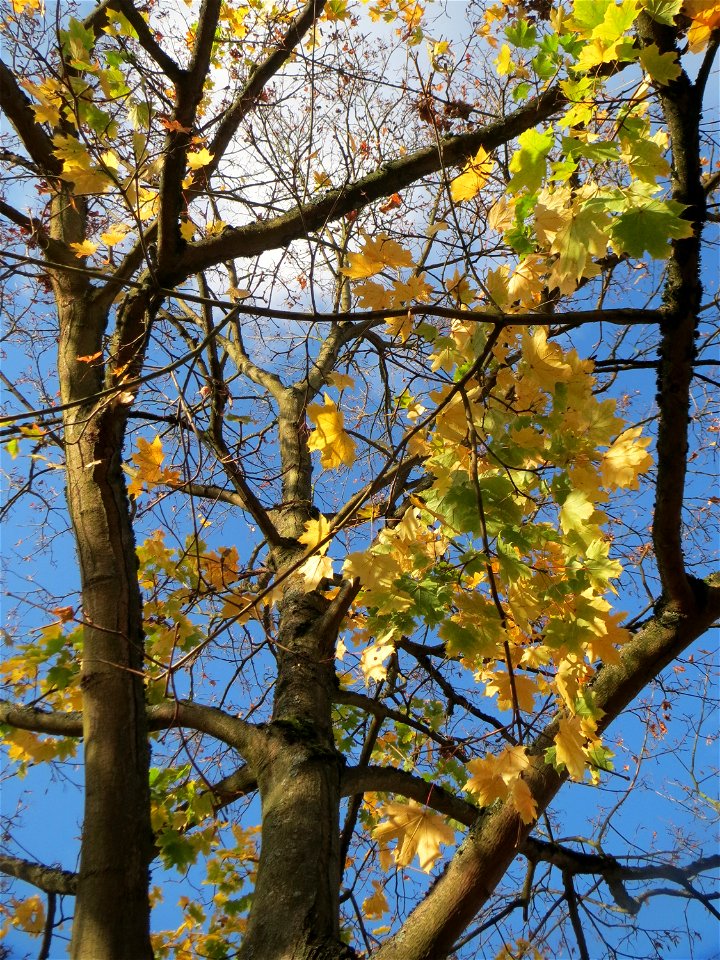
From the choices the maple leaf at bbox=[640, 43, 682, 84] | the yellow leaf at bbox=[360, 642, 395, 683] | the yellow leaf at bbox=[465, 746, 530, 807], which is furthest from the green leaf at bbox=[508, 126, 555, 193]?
the yellow leaf at bbox=[465, 746, 530, 807]

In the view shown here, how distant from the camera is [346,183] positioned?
214 cm

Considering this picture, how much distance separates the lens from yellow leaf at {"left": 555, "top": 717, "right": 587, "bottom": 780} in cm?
129

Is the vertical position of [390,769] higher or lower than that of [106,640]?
lower

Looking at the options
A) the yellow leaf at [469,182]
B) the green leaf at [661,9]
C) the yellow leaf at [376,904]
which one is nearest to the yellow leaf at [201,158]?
the yellow leaf at [469,182]

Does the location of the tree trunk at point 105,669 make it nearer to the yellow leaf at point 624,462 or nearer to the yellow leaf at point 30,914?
the yellow leaf at point 624,462

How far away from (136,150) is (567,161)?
1.12 metres

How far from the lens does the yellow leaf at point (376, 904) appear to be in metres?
3.67

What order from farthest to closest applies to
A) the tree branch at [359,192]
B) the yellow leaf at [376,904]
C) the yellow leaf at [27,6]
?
the yellow leaf at [376,904] → the yellow leaf at [27,6] → the tree branch at [359,192]

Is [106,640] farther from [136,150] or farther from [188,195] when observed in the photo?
[188,195]

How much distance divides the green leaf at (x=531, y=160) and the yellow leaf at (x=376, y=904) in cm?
388

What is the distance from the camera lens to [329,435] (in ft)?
4.57

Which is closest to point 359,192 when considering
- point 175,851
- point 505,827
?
point 505,827

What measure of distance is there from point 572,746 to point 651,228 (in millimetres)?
1015

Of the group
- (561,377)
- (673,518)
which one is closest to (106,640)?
(561,377)
